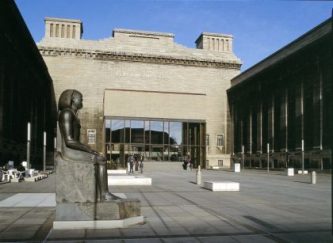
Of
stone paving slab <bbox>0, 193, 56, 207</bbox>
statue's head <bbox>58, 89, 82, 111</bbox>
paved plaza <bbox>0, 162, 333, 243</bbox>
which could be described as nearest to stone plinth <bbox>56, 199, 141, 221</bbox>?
paved plaza <bbox>0, 162, 333, 243</bbox>

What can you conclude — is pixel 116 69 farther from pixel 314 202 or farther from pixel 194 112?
pixel 314 202

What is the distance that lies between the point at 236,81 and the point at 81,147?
65.2 metres

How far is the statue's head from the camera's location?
11.3 meters

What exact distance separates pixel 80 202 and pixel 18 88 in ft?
124

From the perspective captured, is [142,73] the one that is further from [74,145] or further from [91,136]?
[74,145]

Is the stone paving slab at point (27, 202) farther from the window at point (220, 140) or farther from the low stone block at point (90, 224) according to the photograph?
the window at point (220, 140)

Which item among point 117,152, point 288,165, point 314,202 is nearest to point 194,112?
point 117,152

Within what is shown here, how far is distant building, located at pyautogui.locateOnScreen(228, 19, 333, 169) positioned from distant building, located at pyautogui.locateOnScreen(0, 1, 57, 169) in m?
25.9

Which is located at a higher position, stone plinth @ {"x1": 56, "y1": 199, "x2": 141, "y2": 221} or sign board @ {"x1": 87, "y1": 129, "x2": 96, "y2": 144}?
sign board @ {"x1": 87, "y1": 129, "x2": 96, "y2": 144}

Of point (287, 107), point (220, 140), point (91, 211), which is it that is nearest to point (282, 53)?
point (287, 107)

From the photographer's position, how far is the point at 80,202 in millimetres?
10641

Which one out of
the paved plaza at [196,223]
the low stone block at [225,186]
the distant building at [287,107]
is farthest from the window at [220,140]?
the paved plaza at [196,223]

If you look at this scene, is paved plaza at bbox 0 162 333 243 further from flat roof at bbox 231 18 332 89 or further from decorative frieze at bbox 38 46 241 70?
decorative frieze at bbox 38 46 241 70

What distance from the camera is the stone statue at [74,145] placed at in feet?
35.3
